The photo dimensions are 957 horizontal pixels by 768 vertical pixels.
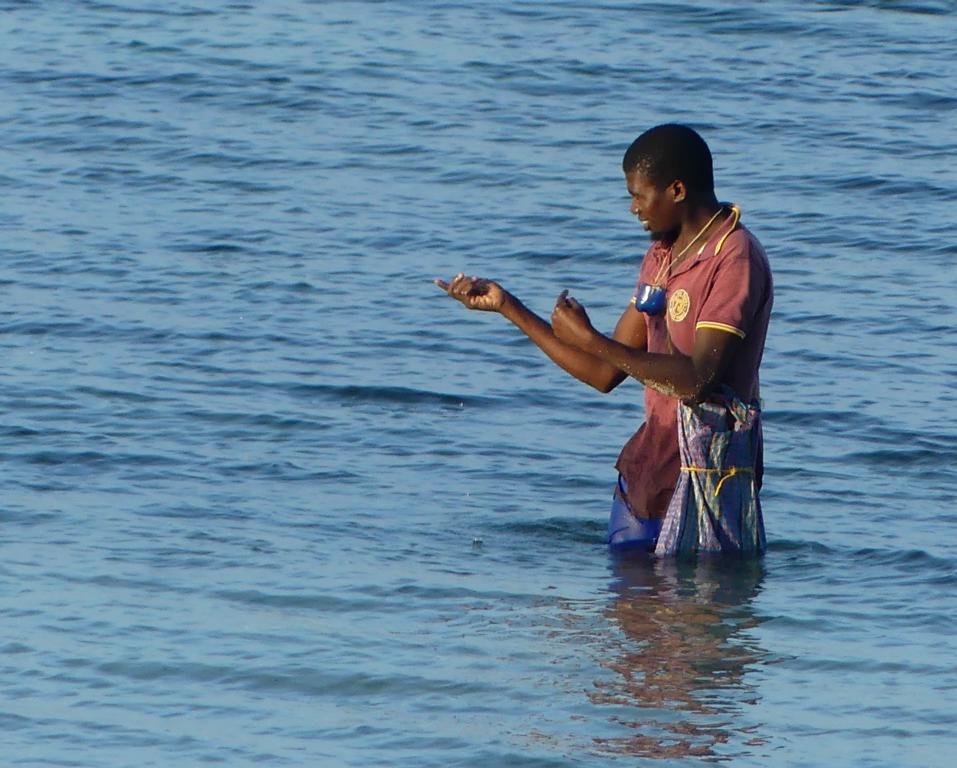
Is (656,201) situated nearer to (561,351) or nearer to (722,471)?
(561,351)

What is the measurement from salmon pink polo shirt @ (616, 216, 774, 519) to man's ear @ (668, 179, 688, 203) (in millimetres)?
148

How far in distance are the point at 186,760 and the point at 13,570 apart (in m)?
1.88

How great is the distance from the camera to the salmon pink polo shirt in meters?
6.25

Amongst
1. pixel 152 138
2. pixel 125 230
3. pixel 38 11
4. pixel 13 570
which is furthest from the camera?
pixel 38 11

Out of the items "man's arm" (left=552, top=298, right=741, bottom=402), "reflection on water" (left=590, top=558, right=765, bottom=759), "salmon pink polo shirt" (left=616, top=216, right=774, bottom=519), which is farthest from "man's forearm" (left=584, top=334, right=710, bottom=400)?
"reflection on water" (left=590, top=558, right=765, bottom=759)

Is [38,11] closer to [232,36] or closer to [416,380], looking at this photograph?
[232,36]

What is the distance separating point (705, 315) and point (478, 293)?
66 cm

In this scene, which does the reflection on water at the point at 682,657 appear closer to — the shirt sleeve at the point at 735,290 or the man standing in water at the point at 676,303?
the man standing in water at the point at 676,303

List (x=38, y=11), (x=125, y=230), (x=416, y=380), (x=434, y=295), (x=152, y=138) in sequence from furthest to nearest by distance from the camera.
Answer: (x=38, y=11)
(x=152, y=138)
(x=125, y=230)
(x=434, y=295)
(x=416, y=380)

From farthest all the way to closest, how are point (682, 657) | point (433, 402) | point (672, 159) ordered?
point (433, 402), point (682, 657), point (672, 159)

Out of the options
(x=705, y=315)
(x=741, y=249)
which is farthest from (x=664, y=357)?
(x=741, y=249)

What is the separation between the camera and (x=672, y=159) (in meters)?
6.36

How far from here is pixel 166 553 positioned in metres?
7.59

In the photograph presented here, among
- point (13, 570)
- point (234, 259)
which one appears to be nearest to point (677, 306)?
point (13, 570)
